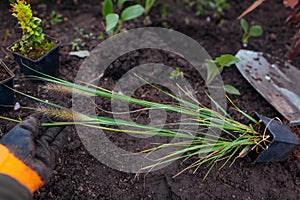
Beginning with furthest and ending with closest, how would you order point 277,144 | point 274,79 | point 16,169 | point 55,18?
point 55,18 < point 274,79 < point 277,144 < point 16,169

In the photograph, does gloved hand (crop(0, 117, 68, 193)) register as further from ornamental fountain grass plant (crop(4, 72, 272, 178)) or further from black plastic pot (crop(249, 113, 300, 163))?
black plastic pot (crop(249, 113, 300, 163))

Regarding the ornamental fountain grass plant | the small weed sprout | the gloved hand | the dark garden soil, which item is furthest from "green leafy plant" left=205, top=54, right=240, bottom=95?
the gloved hand

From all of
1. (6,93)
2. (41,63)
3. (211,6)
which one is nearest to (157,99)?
(41,63)

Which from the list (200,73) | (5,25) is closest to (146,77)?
(200,73)

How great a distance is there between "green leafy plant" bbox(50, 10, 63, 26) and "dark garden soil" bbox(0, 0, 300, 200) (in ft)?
0.09

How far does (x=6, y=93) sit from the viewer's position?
1.21 meters

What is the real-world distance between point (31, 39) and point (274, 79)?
1208 mm

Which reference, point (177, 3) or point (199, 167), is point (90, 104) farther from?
point (177, 3)

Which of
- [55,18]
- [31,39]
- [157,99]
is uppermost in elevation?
[31,39]

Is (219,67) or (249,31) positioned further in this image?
(249,31)

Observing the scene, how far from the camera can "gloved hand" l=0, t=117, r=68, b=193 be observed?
827mm

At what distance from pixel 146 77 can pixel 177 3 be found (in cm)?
75

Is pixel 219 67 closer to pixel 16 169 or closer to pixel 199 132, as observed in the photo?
pixel 199 132

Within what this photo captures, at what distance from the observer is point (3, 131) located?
47.6 inches
